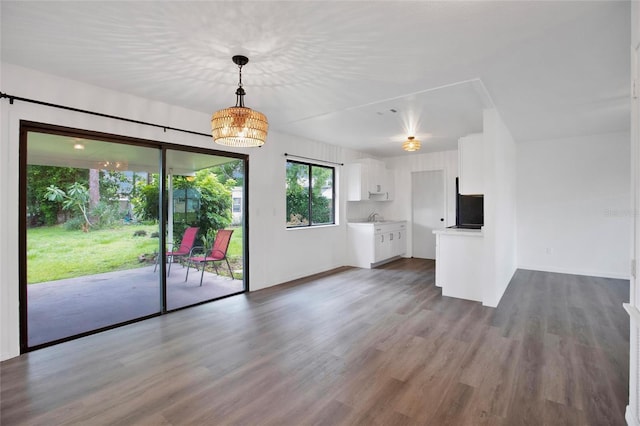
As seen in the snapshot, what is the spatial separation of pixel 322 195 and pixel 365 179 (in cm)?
104

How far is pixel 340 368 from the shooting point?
2.50m

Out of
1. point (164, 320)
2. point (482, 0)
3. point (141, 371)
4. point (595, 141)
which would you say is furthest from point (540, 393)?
point (595, 141)

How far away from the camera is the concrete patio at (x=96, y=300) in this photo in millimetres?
3061

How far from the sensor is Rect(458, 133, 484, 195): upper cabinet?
442cm

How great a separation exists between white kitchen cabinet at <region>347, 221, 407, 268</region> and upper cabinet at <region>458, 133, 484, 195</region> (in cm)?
226

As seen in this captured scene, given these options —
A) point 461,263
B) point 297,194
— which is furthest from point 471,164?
point 297,194

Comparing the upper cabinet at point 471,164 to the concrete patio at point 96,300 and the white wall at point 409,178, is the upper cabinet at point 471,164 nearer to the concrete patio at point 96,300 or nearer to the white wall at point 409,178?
the white wall at point 409,178

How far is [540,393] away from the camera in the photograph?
7.09 feet

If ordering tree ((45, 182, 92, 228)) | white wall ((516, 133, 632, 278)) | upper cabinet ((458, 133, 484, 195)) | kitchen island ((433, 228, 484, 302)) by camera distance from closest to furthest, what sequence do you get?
tree ((45, 182, 92, 228)), kitchen island ((433, 228, 484, 302)), upper cabinet ((458, 133, 484, 195)), white wall ((516, 133, 632, 278))

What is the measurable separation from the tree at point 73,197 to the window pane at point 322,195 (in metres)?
3.71

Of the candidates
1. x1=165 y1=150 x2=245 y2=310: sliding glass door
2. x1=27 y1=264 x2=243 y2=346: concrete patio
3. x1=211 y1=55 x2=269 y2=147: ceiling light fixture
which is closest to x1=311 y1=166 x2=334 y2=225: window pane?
x1=165 y1=150 x2=245 y2=310: sliding glass door

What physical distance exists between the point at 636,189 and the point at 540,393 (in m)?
1.46

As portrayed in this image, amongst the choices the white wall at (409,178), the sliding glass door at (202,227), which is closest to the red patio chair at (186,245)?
the sliding glass door at (202,227)

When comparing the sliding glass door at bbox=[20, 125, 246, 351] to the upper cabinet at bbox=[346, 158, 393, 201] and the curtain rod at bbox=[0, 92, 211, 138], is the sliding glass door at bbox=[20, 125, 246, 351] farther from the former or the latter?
the upper cabinet at bbox=[346, 158, 393, 201]
